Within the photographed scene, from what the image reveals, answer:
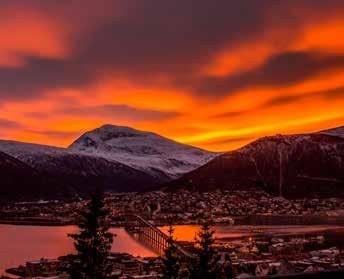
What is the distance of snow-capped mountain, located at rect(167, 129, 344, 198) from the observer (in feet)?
347

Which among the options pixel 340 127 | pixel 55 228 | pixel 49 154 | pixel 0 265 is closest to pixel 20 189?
pixel 49 154

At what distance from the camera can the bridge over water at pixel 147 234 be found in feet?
188

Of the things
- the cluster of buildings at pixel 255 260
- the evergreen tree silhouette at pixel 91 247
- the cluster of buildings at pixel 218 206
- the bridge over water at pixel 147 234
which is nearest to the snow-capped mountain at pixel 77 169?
the cluster of buildings at pixel 218 206

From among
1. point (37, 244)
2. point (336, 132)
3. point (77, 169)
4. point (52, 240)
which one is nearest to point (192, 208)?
point (52, 240)

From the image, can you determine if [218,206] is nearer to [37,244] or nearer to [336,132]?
[37,244]

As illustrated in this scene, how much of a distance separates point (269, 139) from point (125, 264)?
284ft

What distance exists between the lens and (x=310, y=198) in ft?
320

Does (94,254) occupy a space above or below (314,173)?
below

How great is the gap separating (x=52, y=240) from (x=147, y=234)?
13958 mm

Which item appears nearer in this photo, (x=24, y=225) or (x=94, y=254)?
(x=94, y=254)

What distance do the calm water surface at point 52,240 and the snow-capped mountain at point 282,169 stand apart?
4065cm

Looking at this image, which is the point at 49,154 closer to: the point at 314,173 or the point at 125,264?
the point at 314,173

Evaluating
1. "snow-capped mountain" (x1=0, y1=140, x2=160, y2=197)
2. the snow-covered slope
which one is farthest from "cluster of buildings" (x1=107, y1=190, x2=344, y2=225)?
"snow-capped mountain" (x1=0, y1=140, x2=160, y2=197)

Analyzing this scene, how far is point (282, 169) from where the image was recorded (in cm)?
11062
